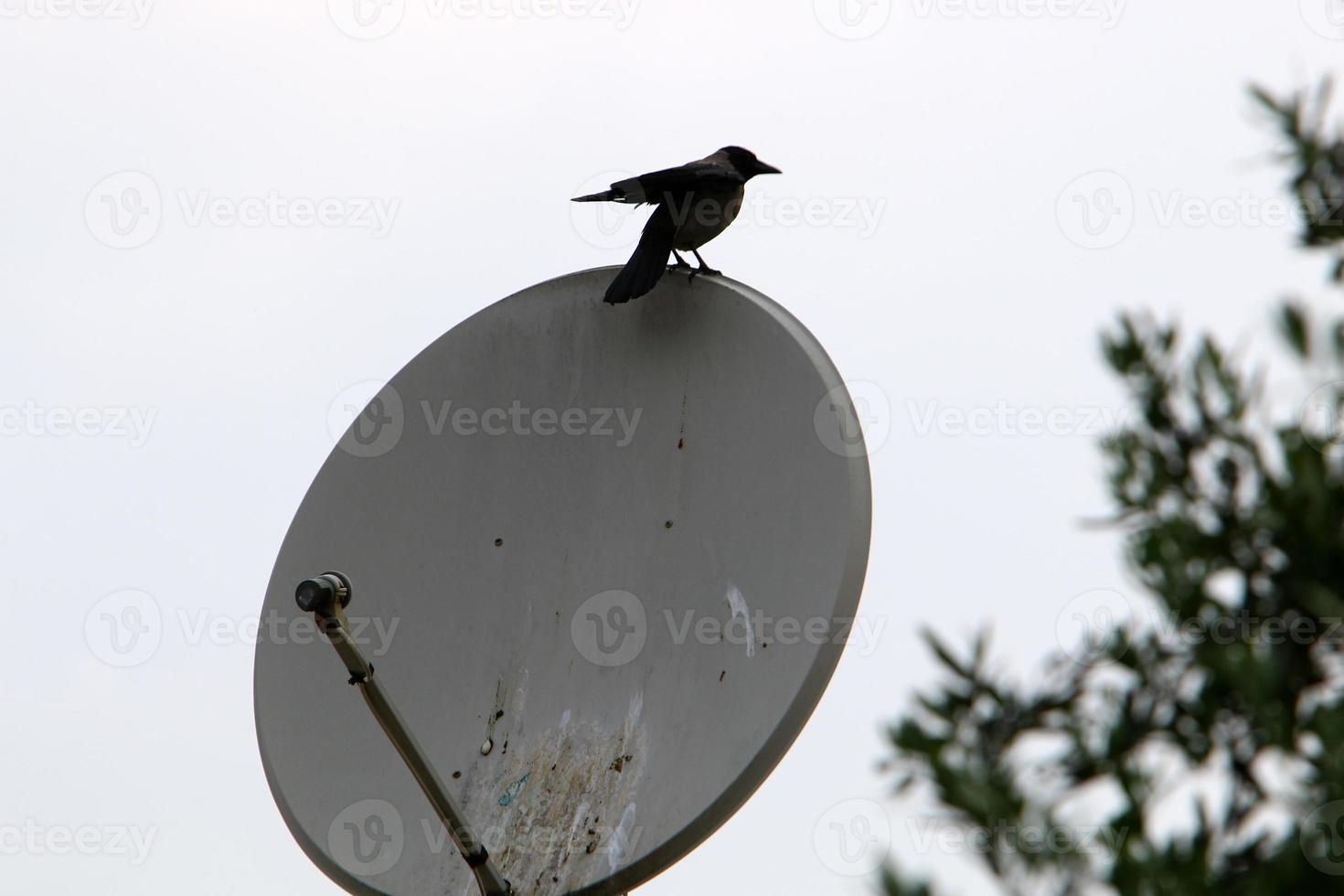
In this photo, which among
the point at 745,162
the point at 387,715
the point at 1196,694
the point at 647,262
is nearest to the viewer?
the point at 1196,694

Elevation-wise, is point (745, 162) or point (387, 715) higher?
point (745, 162)

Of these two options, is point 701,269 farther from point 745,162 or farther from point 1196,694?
point 1196,694

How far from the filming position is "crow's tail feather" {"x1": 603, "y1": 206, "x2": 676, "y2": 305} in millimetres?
4758

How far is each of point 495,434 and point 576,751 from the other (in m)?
1.11

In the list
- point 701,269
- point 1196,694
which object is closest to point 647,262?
point 701,269

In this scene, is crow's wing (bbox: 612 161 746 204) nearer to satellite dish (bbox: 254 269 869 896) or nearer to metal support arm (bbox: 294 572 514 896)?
satellite dish (bbox: 254 269 869 896)

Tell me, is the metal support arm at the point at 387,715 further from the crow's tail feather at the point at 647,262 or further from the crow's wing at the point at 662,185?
the crow's wing at the point at 662,185

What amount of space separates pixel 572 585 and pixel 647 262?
3.01ft

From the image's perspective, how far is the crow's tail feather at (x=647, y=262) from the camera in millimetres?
4758

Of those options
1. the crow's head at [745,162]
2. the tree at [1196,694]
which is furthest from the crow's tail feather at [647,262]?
the tree at [1196,694]

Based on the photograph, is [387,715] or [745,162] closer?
[387,715]

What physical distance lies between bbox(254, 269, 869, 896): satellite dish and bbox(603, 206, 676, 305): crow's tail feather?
0.12 meters

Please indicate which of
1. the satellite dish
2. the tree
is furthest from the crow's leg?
the tree

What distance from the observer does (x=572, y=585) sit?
4801 millimetres
